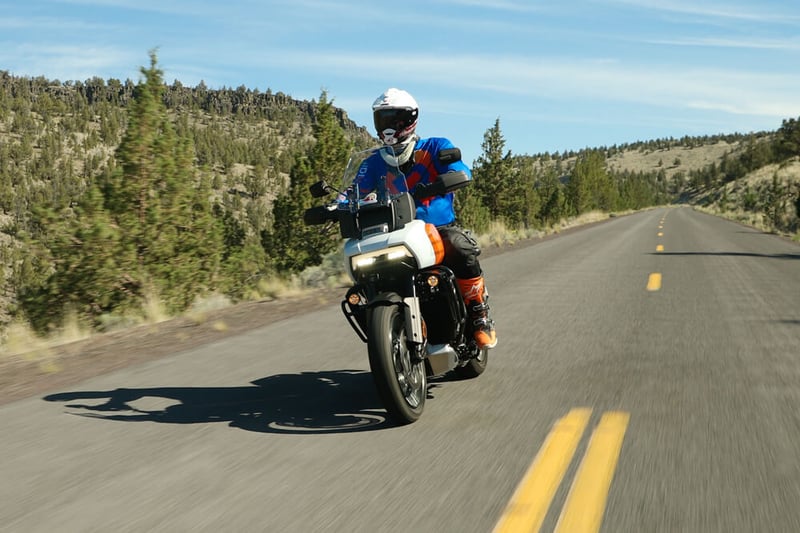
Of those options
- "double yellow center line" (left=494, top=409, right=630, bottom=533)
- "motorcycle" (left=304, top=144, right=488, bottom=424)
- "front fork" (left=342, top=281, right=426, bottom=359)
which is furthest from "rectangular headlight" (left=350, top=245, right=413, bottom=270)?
"double yellow center line" (left=494, top=409, right=630, bottom=533)

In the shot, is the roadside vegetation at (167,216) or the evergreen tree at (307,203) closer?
the roadside vegetation at (167,216)

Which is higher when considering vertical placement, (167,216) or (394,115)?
(394,115)

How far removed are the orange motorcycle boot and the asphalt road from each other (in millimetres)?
384

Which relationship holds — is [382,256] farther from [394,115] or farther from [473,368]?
[473,368]

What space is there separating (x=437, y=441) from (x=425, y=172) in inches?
77.3

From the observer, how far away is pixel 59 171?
10212 centimetres

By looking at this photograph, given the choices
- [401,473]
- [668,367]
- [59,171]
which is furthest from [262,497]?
[59,171]

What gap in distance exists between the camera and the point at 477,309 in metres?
5.15

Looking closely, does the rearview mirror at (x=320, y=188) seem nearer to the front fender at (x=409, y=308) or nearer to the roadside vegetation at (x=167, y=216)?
the roadside vegetation at (x=167, y=216)

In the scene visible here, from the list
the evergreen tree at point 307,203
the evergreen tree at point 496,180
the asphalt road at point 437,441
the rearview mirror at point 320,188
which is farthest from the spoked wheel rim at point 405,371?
the evergreen tree at point 496,180

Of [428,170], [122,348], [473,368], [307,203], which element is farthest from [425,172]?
[307,203]

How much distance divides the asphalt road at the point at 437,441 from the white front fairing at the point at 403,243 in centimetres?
102

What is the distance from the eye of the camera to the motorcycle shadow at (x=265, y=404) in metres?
4.41

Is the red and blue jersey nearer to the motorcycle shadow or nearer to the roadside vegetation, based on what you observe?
the roadside vegetation
